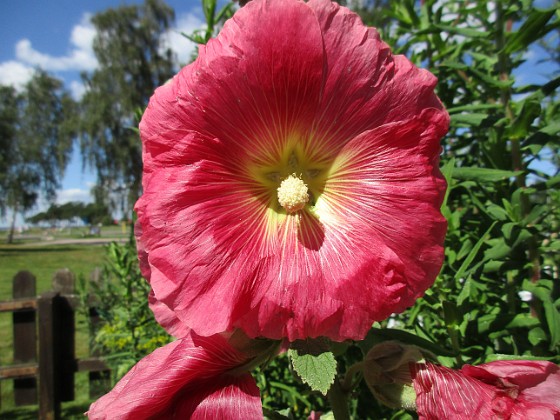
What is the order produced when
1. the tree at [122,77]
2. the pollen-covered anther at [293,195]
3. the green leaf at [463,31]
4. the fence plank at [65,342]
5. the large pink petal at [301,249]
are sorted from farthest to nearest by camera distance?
the tree at [122,77] < the fence plank at [65,342] < the green leaf at [463,31] < the pollen-covered anther at [293,195] < the large pink petal at [301,249]

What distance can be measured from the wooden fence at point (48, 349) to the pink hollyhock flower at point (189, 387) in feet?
13.0

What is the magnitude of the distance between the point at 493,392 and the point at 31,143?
31655 mm

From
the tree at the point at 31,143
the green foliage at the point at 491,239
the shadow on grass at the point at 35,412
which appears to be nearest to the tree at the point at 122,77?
the tree at the point at 31,143

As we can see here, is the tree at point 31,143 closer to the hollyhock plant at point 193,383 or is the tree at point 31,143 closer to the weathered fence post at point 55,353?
the weathered fence post at point 55,353

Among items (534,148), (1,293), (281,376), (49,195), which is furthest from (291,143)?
(49,195)

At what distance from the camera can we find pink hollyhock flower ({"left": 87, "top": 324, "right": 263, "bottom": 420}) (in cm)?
63

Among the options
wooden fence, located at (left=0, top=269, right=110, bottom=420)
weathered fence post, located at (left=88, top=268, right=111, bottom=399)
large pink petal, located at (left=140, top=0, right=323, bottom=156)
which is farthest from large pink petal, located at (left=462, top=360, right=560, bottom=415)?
wooden fence, located at (left=0, top=269, right=110, bottom=420)

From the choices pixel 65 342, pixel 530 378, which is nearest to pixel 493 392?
pixel 530 378

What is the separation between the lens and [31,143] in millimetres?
28188

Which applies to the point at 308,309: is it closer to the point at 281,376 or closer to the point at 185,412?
the point at 185,412

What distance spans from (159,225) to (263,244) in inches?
6.1

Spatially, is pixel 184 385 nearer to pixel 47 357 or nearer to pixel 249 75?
pixel 249 75

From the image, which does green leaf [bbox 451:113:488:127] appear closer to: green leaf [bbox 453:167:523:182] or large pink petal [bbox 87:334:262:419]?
green leaf [bbox 453:167:523:182]

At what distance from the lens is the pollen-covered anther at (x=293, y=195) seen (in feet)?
2.46
